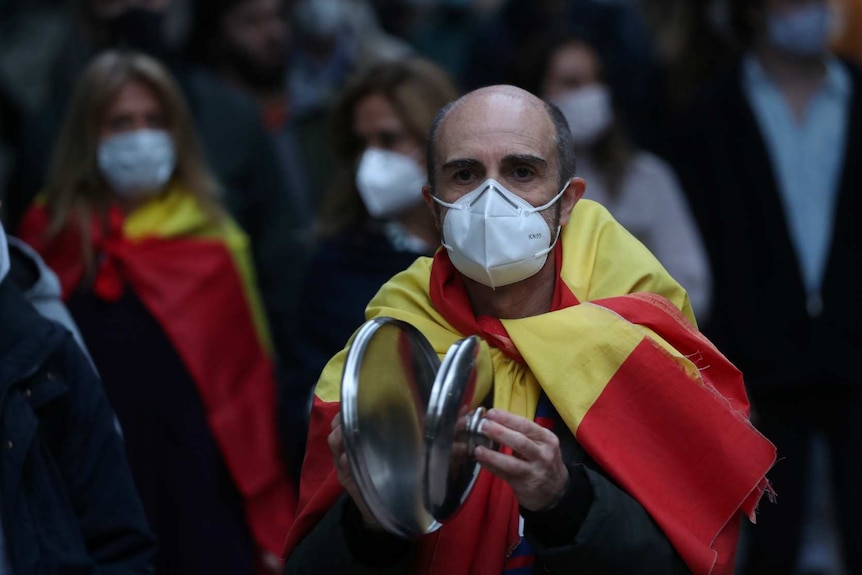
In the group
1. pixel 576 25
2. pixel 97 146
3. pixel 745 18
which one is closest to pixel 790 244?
pixel 745 18

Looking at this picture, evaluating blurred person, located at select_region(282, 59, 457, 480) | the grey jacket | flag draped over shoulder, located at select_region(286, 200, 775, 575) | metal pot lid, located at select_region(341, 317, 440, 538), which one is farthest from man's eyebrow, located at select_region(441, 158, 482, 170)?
blurred person, located at select_region(282, 59, 457, 480)

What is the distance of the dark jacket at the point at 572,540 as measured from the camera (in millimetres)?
3172

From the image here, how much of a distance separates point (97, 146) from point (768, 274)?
2654mm

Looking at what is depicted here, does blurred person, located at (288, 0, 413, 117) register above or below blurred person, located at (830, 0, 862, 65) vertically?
above

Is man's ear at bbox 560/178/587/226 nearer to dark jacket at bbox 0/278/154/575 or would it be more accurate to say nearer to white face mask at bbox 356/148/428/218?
dark jacket at bbox 0/278/154/575

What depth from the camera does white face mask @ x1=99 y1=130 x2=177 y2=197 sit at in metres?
5.55

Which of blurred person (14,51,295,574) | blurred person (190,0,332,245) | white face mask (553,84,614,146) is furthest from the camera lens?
blurred person (190,0,332,245)

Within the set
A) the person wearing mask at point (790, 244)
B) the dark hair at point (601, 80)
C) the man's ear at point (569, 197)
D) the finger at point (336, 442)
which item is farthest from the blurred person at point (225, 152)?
the finger at point (336, 442)

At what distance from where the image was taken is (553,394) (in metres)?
3.39

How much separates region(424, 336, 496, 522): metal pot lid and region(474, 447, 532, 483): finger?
4 cm

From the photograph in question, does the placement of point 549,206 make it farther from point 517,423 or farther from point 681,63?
point 681,63

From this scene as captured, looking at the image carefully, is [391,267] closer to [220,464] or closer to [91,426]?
[220,464]

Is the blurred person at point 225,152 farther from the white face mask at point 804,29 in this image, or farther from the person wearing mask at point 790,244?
the white face mask at point 804,29

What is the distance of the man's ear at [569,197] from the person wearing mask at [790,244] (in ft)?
9.28
